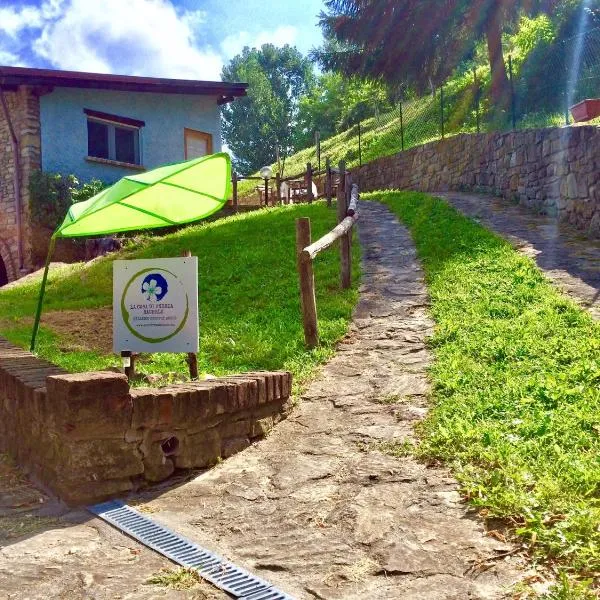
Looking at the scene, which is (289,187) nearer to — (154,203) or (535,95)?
(535,95)

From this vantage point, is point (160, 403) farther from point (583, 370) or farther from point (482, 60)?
point (482, 60)

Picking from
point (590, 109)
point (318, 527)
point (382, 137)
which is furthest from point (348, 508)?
point (382, 137)

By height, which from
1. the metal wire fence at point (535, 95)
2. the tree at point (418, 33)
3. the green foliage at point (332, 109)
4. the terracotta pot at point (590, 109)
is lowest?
the terracotta pot at point (590, 109)

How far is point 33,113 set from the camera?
626 inches

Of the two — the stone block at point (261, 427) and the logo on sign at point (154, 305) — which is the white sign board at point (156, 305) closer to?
the logo on sign at point (154, 305)

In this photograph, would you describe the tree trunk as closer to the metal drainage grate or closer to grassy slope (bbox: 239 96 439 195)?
grassy slope (bbox: 239 96 439 195)

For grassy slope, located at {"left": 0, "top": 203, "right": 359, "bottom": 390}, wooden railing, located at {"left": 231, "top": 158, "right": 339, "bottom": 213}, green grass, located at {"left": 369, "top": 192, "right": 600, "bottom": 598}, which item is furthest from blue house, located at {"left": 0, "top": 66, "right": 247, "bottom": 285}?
green grass, located at {"left": 369, "top": 192, "right": 600, "bottom": 598}

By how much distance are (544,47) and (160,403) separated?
17755mm

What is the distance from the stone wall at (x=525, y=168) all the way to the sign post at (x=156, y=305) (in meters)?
7.20

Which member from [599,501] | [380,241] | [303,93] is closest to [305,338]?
[599,501]

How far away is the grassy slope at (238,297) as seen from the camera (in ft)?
21.3

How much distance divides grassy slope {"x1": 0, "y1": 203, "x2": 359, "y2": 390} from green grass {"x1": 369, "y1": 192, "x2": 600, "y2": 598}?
1.32m

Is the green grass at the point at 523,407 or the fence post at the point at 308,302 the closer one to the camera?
the green grass at the point at 523,407

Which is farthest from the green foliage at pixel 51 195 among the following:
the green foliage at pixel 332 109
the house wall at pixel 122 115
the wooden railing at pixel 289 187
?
the green foliage at pixel 332 109
